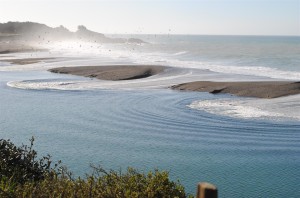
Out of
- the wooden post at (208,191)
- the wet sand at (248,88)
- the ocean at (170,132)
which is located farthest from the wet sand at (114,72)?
the wooden post at (208,191)

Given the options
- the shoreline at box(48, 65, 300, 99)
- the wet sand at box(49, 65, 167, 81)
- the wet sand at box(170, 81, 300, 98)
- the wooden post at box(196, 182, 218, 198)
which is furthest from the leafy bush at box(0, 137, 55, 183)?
the wet sand at box(49, 65, 167, 81)

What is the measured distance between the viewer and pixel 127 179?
10.4 metres

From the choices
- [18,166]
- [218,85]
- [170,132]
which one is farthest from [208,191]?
[218,85]

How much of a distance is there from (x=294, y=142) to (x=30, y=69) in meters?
43.1

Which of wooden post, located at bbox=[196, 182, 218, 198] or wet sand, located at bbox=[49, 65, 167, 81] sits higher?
wooden post, located at bbox=[196, 182, 218, 198]

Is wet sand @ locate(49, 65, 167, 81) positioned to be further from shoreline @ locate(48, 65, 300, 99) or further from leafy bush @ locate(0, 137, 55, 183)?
leafy bush @ locate(0, 137, 55, 183)

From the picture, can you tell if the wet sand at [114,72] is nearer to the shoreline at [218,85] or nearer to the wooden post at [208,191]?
the shoreline at [218,85]

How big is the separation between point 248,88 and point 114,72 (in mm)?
17121

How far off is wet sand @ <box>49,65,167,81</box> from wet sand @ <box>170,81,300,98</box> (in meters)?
8.35

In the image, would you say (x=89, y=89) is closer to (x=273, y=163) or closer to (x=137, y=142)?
(x=137, y=142)

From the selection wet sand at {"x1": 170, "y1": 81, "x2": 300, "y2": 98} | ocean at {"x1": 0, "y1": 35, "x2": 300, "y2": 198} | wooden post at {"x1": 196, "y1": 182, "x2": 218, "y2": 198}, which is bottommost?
ocean at {"x1": 0, "y1": 35, "x2": 300, "y2": 198}

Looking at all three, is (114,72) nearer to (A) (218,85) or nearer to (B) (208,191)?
(A) (218,85)

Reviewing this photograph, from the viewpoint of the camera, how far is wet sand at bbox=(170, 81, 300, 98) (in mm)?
34969

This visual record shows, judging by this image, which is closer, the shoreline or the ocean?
the ocean
